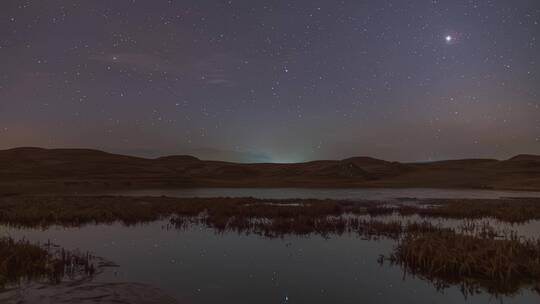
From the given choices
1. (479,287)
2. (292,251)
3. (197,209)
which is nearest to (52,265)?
(292,251)

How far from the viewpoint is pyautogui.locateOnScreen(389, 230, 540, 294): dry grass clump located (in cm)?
1216

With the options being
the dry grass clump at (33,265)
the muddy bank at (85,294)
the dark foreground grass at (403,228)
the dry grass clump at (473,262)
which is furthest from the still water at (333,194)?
the muddy bank at (85,294)

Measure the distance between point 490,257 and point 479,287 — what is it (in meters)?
2.35

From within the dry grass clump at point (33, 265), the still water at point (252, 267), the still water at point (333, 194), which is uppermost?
the still water at point (333, 194)

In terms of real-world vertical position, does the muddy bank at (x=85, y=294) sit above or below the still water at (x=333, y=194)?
below

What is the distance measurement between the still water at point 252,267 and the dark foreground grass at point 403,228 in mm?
1009

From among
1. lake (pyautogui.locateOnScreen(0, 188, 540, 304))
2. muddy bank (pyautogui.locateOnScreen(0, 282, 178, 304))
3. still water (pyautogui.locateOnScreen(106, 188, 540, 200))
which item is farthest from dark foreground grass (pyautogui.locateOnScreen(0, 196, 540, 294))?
still water (pyautogui.locateOnScreen(106, 188, 540, 200))

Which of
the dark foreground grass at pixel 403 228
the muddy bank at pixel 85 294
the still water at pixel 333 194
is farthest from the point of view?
the still water at pixel 333 194

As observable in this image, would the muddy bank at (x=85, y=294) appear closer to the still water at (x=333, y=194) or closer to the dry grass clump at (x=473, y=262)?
the dry grass clump at (x=473, y=262)

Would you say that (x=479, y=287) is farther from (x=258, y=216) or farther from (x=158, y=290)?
(x=258, y=216)

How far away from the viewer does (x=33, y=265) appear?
12.3 metres

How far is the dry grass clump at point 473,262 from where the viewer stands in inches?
479

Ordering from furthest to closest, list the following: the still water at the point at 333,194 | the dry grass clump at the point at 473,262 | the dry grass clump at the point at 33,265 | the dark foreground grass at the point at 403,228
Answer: the still water at the point at 333,194 < the dark foreground grass at the point at 403,228 < the dry grass clump at the point at 473,262 < the dry grass clump at the point at 33,265

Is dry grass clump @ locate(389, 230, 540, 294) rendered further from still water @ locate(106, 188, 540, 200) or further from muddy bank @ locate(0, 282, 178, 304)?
still water @ locate(106, 188, 540, 200)
